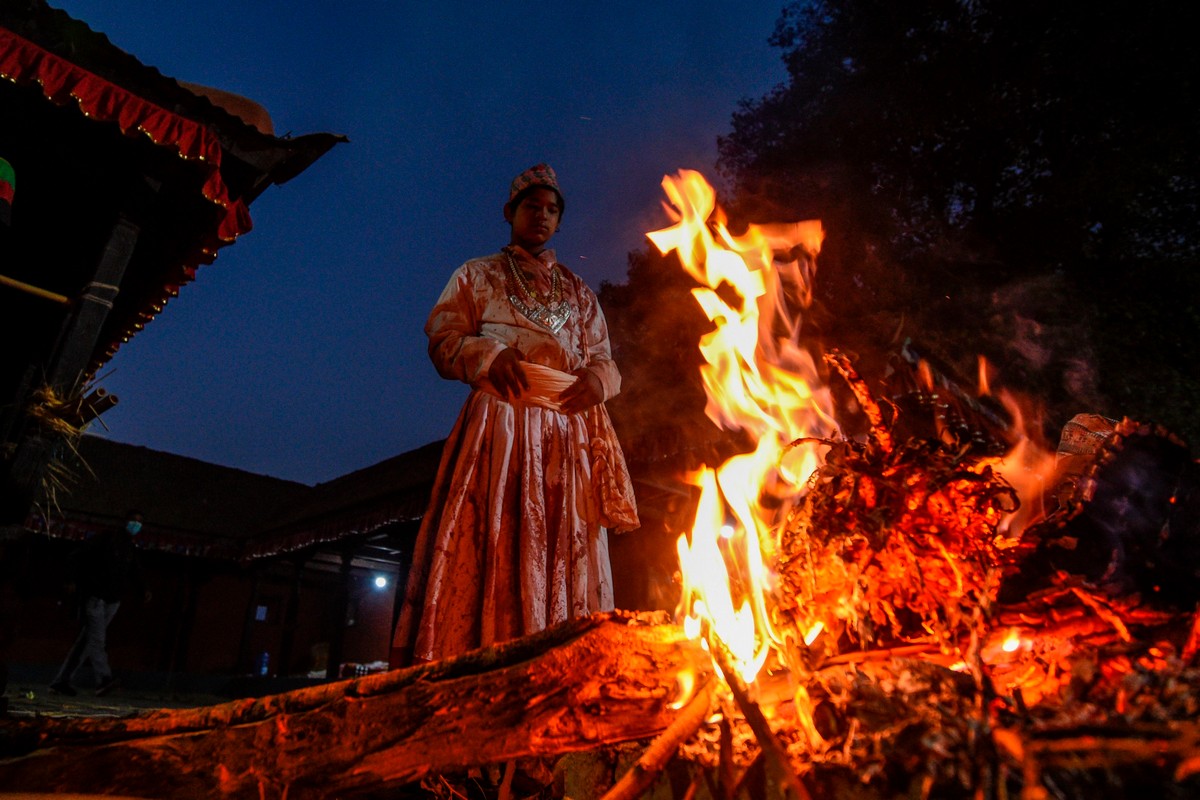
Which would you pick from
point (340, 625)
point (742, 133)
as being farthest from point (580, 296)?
point (340, 625)

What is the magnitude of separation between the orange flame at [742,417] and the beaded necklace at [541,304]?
29.7 inches

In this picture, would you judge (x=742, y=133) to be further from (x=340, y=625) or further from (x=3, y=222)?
(x=340, y=625)

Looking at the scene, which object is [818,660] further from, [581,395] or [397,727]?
[581,395]

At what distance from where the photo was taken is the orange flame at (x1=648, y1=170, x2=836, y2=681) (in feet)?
6.40

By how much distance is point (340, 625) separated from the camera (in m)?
17.1

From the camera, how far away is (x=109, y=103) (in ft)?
16.7

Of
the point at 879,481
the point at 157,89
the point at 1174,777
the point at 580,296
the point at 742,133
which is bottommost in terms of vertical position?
the point at 1174,777

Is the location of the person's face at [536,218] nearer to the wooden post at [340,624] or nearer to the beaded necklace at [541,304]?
the beaded necklace at [541,304]

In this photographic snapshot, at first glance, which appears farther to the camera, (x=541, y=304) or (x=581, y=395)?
(x=541, y=304)

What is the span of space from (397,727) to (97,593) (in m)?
11.0

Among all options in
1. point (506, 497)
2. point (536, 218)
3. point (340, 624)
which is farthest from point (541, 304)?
point (340, 624)

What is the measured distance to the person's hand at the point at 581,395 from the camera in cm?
371

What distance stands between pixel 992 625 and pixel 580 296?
10.5 ft

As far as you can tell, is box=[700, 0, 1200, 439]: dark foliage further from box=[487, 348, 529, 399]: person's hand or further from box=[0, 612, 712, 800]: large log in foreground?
box=[0, 612, 712, 800]: large log in foreground
